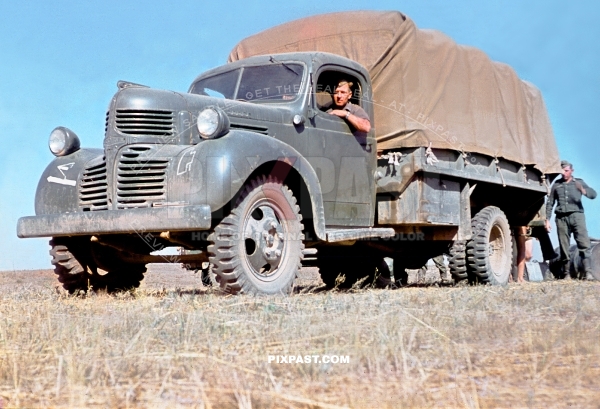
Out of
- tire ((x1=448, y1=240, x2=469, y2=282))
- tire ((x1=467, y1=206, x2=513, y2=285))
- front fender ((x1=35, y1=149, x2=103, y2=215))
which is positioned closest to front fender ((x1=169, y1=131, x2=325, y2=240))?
front fender ((x1=35, y1=149, x2=103, y2=215))

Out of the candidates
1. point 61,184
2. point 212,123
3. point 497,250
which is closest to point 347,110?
point 212,123

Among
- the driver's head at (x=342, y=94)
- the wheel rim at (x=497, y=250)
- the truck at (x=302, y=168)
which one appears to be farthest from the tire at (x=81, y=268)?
the wheel rim at (x=497, y=250)

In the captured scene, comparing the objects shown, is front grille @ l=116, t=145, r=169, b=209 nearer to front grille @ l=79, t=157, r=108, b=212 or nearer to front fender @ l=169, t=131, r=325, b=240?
front fender @ l=169, t=131, r=325, b=240

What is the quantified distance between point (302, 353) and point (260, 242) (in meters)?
2.99

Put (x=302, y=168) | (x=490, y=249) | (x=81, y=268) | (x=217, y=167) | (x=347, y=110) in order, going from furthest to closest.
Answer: (x=490, y=249) < (x=347, y=110) < (x=81, y=268) < (x=302, y=168) < (x=217, y=167)

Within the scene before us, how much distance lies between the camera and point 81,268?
283 inches

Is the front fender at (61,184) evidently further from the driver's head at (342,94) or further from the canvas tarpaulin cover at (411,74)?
the canvas tarpaulin cover at (411,74)

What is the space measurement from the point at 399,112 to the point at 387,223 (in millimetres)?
1213

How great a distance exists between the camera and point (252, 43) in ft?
28.5

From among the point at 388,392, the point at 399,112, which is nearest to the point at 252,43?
the point at 399,112

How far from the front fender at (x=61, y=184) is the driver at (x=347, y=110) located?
239cm

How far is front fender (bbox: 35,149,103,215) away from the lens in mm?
6590

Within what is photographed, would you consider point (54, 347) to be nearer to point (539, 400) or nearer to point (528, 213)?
point (539, 400)

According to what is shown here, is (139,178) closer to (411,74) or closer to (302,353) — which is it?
(302,353)
